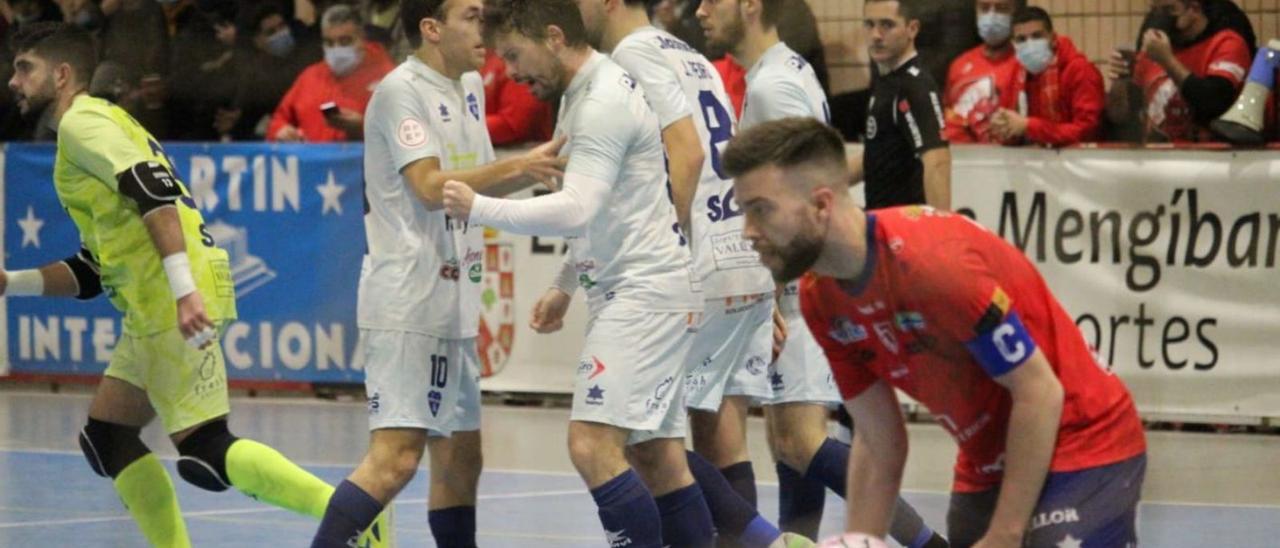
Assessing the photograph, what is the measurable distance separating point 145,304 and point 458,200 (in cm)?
156

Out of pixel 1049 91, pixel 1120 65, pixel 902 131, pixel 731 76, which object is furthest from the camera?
pixel 731 76

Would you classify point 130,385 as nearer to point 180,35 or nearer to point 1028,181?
point 1028,181

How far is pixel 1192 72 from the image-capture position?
37.3 ft

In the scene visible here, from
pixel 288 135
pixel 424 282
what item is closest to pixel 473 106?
pixel 424 282

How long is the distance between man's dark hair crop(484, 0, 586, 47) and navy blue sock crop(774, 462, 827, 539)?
2.03 meters

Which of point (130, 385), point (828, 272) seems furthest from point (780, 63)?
point (828, 272)

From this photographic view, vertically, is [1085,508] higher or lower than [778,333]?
higher

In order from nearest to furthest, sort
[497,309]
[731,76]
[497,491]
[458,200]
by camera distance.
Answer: [458,200] → [497,491] → [731,76] → [497,309]

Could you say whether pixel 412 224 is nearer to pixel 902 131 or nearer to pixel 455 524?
pixel 455 524

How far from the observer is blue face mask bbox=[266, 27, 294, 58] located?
14.7 meters

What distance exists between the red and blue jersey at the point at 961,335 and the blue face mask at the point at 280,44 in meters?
10.5

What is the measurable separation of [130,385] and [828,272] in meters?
3.33

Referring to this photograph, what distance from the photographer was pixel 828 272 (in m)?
4.45

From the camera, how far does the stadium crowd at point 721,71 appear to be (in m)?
11.4
